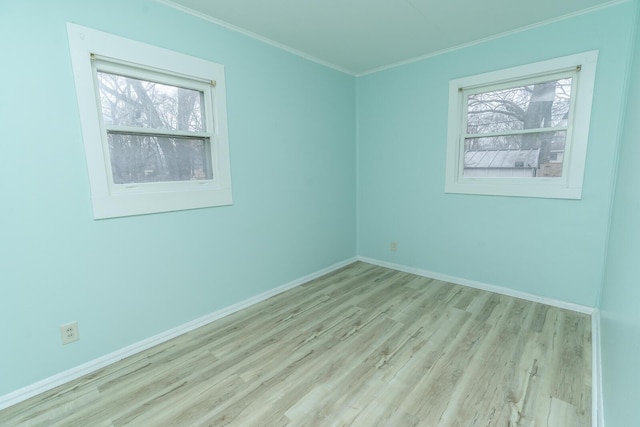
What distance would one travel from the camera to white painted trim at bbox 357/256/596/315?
2495 millimetres

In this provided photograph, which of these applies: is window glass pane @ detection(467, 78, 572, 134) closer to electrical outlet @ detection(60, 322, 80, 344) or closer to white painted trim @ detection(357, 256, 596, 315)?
white painted trim @ detection(357, 256, 596, 315)

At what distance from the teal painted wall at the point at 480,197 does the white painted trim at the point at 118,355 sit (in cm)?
170

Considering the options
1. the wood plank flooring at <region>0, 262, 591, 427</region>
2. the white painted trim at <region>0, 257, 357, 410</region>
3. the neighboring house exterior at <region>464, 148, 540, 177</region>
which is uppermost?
the neighboring house exterior at <region>464, 148, 540, 177</region>

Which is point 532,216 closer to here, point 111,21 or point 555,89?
point 555,89

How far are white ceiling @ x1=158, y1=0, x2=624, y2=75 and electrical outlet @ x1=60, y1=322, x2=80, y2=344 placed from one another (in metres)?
2.22

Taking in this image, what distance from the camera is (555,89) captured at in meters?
2.47

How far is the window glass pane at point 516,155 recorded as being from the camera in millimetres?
2512

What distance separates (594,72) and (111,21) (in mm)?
3461

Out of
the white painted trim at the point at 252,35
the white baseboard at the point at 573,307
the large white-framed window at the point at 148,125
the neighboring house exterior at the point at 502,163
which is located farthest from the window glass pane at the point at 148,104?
the white baseboard at the point at 573,307

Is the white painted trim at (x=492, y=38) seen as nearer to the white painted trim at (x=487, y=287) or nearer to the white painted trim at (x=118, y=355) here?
the white painted trim at (x=487, y=287)

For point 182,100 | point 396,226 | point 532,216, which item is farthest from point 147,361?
point 532,216

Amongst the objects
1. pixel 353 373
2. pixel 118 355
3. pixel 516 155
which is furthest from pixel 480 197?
pixel 118 355

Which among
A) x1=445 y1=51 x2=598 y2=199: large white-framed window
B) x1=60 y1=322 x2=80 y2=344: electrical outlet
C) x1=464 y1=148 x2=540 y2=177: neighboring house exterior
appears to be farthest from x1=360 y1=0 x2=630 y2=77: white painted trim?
x1=60 y1=322 x2=80 y2=344: electrical outlet

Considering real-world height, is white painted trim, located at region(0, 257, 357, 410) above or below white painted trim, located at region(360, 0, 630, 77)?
below
